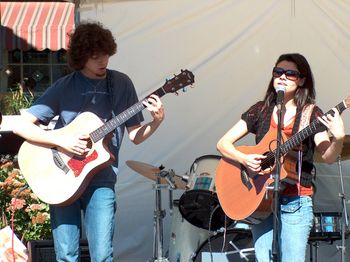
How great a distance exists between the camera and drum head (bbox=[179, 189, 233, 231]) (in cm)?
516

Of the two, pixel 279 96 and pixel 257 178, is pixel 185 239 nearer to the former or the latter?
pixel 257 178

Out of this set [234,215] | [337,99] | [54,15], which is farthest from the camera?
[54,15]

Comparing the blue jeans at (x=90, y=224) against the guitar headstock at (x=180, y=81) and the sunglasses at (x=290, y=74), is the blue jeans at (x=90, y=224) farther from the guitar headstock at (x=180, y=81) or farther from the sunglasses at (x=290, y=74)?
the sunglasses at (x=290, y=74)

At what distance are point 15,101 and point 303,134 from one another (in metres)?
5.24

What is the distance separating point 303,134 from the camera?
395 centimetres

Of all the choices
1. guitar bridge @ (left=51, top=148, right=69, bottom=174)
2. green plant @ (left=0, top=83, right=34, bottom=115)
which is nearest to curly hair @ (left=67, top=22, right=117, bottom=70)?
guitar bridge @ (left=51, top=148, right=69, bottom=174)

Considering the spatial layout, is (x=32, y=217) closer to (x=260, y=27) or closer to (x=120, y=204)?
(x=120, y=204)

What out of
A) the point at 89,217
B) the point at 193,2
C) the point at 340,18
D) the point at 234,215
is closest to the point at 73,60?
the point at 89,217

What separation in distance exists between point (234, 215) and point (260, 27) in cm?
209

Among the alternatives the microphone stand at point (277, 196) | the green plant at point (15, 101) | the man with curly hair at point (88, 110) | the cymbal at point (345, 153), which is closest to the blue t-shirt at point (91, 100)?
the man with curly hair at point (88, 110)

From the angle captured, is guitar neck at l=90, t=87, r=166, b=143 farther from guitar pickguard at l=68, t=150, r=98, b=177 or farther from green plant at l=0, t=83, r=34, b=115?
green plant at l=0, t=83, r=34, b=115

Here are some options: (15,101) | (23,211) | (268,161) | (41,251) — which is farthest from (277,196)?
(15,101)

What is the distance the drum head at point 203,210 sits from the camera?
5160mm

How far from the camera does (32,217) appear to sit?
5512 millimetres
